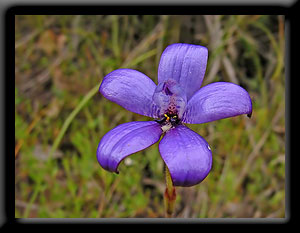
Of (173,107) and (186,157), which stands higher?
(173,107)

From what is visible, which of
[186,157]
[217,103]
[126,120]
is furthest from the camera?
[126,120]

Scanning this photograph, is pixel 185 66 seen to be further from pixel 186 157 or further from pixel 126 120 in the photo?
pixel 126 120

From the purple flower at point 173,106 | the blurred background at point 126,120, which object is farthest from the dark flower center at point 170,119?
the blurred background at point 126,120

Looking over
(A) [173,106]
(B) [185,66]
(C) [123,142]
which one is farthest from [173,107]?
(C) [123,142]

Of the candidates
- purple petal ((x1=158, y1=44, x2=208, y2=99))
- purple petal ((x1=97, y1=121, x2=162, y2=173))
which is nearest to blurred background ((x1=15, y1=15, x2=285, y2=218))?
purple petal ((x1=158, y1=44, x2=208, y2=99))

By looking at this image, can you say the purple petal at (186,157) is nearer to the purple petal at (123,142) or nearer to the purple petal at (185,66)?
the purple petal at (123,142)

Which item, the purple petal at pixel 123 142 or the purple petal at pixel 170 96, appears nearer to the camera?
the purple petal at pixel 123 142
